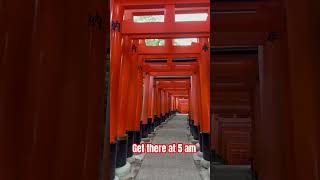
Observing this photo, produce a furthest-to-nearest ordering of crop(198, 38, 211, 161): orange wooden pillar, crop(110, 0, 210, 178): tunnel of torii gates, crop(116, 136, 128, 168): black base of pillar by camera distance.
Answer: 1. crop(198, 38, 211, 161): orange wooden pillar
2. crop(116, 136, 128, 168): black base of pillar
3. crop(110, 0, 210, 178): tunnel of torii gates

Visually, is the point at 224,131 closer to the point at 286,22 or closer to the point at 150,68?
the point at 286,22

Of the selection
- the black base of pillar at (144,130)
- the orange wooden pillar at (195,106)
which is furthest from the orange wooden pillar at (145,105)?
the orange wooden pillar at (195,106)

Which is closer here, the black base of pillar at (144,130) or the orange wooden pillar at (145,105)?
the black base of pillar at (144,130)

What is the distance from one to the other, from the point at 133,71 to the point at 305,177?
5.51 metres

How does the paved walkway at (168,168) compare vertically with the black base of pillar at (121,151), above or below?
below

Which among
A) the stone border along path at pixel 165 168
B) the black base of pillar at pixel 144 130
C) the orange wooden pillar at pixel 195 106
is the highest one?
the orange wooden pillar at pixel 195 106

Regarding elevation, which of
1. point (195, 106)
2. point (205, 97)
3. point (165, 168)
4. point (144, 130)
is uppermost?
point (205, 97)

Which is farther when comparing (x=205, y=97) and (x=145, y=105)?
(x=145, y=105)

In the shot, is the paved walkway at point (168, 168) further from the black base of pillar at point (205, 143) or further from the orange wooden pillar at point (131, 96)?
the orange wooden pillar at point (131, 96)

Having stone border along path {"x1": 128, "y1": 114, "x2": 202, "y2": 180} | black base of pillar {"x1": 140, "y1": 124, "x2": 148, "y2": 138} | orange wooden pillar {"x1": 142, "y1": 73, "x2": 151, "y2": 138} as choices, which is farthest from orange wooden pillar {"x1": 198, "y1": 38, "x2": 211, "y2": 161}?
orange wooden pillar {"x1": 142, "y1": 73, "x2": 151, "y2": 138}

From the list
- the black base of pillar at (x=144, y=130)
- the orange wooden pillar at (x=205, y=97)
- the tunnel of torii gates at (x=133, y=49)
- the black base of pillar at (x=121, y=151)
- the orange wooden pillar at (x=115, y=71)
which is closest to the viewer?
A: the orange wooden pillar at (x=115, y=71)

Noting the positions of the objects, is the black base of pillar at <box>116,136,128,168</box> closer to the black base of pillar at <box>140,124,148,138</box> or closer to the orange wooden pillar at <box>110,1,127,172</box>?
the orange wooden pillar at <box>110,1,127,172</box>

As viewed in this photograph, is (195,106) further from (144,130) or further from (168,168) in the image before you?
(168,168)

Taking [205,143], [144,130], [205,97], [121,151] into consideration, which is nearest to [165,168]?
[121,151]
